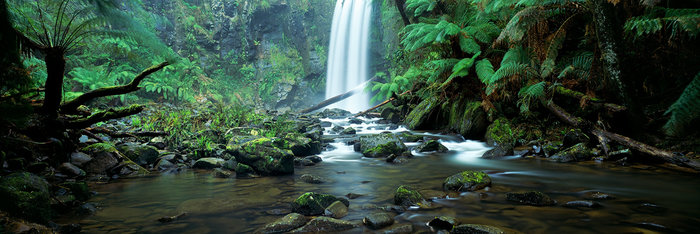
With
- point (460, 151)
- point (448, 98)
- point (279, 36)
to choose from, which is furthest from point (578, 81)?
point (279, 36)

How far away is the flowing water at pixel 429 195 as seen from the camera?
2.51 m

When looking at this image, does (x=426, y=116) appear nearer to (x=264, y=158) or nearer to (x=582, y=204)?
(x=264, y=158)

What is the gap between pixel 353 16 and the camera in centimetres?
2238

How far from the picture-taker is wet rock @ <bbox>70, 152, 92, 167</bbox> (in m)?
4.27

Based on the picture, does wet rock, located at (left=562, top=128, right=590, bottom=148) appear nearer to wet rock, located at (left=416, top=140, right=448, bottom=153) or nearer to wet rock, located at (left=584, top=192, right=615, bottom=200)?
wet rock, located at (left=416, top=140, right=448, bottom=153)

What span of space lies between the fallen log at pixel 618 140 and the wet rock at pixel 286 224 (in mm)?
4318

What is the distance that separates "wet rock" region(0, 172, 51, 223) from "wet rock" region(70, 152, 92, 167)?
6.43ft

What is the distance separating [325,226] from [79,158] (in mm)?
4005

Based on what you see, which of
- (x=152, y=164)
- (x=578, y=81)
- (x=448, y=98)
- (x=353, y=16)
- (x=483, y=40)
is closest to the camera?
(x=152, y=164)

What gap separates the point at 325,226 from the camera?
96.1 inches

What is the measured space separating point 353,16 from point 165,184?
20047 millimetres

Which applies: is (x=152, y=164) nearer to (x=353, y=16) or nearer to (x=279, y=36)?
(x=353, y=16)

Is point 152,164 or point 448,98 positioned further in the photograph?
point 448,98

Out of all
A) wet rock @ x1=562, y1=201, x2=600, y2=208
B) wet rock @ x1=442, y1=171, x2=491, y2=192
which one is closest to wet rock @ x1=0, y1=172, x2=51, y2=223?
wet rock @ x1=442, y1=171, x2=491, y2=192
